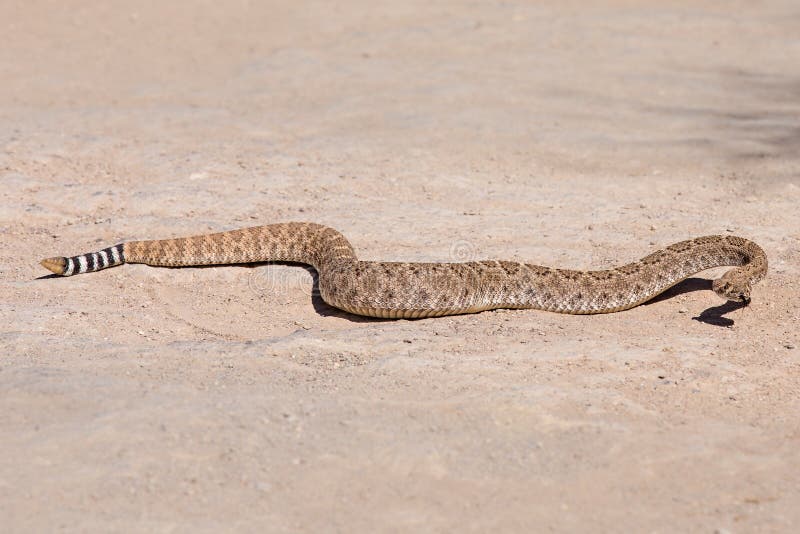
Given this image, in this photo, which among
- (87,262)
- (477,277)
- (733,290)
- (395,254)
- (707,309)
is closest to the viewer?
(733,290)

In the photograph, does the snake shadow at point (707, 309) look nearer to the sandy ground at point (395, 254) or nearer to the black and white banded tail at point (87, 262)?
the sandy ground at point (395, 254)

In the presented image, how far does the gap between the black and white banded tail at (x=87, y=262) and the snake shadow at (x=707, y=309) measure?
15.6ft

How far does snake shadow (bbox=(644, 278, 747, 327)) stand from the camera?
782 centimetres

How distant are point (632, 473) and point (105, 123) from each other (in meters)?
9.29

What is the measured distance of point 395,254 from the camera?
8.98 metres

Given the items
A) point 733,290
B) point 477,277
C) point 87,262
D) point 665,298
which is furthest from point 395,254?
point 733,290

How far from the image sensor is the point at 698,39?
52.2 ft

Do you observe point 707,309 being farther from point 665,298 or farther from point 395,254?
point 395,254

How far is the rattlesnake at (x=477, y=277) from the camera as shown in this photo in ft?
25.9

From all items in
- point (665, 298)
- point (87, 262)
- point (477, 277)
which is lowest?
point (87, 262)

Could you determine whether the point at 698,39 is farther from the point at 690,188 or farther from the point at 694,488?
the point at 694,488

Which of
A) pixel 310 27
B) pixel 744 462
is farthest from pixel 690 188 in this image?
pixel 310 27

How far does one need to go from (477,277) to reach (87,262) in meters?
3.43

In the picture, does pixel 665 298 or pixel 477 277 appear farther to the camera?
pixel 665 298
